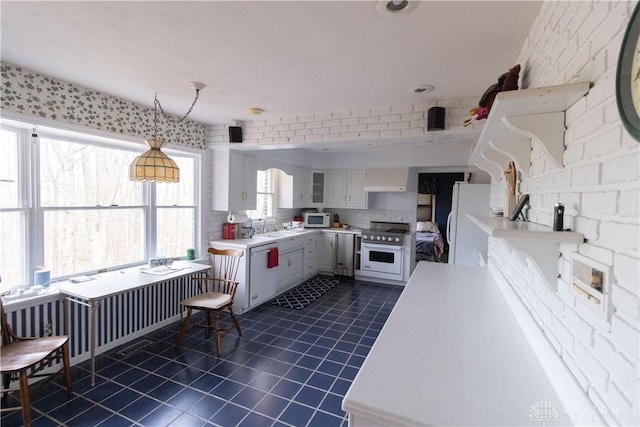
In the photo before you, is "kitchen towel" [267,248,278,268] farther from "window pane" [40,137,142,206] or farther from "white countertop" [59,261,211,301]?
"window pane" [40,137,142,206]

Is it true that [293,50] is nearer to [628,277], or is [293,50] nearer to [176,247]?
[628,277]

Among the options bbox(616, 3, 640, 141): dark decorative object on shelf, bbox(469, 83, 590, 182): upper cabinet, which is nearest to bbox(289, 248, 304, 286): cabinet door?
bbox(469, 83, 590, 182): upper cabinet

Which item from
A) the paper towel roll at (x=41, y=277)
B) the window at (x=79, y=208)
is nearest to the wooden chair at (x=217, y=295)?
the window at (x=79, y=208)

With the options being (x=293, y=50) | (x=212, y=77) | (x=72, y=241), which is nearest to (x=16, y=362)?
(x=72, y=241)

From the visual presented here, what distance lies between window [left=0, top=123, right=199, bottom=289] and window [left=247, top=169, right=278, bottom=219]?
4.87 feet

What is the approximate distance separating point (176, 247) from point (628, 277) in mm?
4058

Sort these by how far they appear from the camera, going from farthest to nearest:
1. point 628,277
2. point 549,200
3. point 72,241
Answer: point 72,241 → point 549,200 → point 628,277

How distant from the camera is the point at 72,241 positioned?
2.84 metres

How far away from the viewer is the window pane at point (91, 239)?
2705mm

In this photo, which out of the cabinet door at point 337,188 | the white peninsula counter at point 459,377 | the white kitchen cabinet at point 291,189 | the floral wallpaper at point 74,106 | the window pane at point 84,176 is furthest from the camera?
the cabinet door at point 337,188

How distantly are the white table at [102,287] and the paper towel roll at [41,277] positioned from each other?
0.12 metres

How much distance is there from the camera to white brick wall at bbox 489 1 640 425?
0.64 m

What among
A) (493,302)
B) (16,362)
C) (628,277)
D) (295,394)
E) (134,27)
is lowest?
(295,394)

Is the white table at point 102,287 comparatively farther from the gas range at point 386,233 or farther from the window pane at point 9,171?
the gas range at point 386,233
